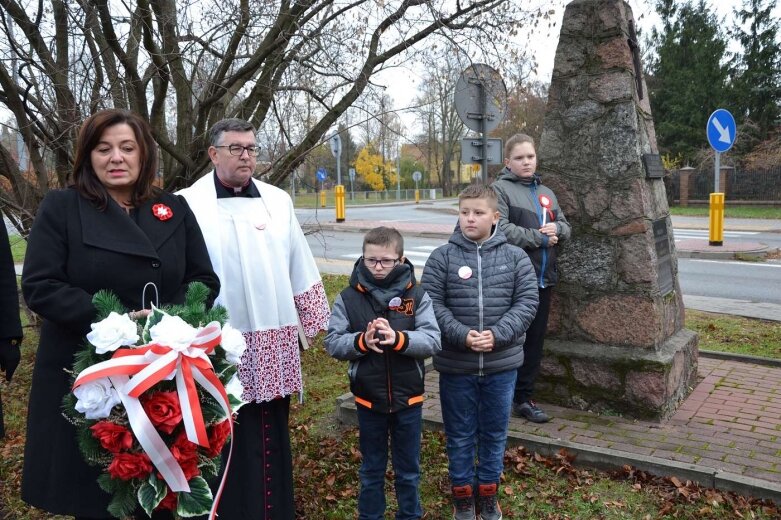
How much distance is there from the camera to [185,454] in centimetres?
246

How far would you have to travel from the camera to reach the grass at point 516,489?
3.58 meters

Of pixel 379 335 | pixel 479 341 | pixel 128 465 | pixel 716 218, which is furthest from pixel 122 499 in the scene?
pixel 716 218

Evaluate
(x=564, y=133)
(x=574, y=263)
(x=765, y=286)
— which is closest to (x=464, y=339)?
(x=574, y=263)

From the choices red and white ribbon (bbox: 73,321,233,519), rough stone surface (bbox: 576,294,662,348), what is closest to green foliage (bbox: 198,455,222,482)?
red and white ribbon (bbox: 73,321,233,519)

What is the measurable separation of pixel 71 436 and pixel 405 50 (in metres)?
4.38

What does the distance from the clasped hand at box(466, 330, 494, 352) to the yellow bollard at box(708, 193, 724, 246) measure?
13.1 metres

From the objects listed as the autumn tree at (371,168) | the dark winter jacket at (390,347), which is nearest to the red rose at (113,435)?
the dark winter jacket at (390,347)

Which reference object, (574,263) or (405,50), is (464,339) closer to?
(574,263)

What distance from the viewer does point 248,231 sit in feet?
10.4

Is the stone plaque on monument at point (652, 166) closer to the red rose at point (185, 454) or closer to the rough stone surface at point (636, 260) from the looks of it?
the rough stone surface at point (636, 260)

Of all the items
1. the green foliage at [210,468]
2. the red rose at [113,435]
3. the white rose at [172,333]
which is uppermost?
the white rose at [172,333]

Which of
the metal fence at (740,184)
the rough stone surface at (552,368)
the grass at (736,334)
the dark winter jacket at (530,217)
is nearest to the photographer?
the dark winter jacket at (530,217)

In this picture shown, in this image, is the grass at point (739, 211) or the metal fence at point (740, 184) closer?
the grass at point (739, 211)

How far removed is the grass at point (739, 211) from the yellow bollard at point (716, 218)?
35.0 feet
